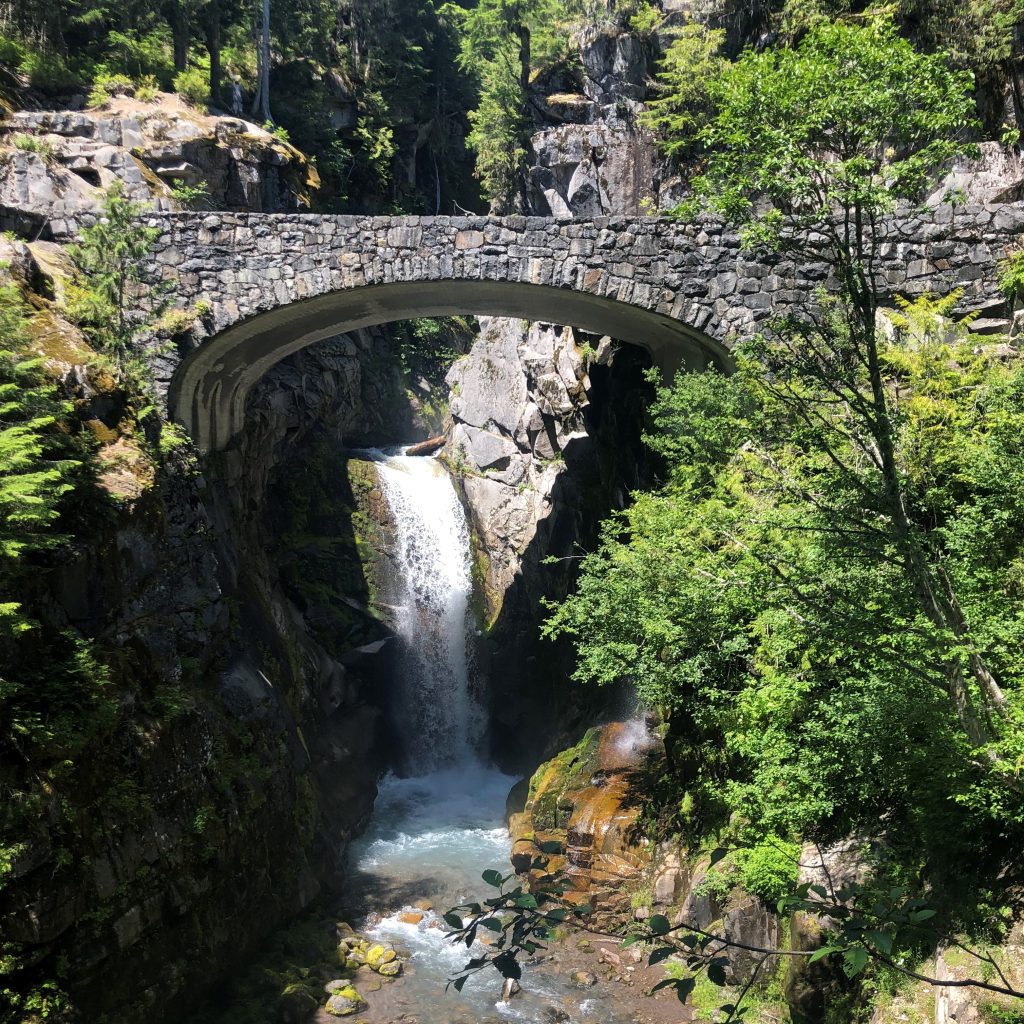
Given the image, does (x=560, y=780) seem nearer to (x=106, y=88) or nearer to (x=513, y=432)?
(x=513, y=432)

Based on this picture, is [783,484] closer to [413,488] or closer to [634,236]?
[634,236]

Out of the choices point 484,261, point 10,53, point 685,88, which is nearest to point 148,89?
point 10,53

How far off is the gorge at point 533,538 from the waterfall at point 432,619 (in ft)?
0.39

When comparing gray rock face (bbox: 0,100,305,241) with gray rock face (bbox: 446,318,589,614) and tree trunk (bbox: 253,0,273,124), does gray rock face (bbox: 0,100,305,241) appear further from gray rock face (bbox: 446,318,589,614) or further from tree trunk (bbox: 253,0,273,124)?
gray rock face (bbox: 446,318,589,614)

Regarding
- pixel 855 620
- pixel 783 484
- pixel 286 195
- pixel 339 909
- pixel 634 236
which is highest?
pixel 286 195

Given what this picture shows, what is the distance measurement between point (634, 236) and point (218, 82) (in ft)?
49.0

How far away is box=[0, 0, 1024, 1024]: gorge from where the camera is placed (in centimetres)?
534

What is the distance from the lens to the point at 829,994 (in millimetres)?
6590

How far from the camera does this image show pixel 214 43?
20219mm

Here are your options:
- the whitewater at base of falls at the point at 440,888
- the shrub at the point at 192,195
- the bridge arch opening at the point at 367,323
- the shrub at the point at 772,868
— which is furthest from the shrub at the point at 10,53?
the shrub at the point at 772,868

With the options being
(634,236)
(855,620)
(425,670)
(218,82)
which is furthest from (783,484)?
(218,82)

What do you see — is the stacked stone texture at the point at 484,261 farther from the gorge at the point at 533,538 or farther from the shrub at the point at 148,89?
the shrub at the point at 148,89

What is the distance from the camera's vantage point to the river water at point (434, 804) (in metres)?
9.91

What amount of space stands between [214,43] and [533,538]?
14.7m
